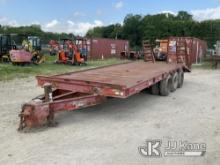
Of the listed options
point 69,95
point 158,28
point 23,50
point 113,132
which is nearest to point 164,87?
point 69,95

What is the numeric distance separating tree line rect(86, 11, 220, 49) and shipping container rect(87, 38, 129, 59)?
39.6 ft

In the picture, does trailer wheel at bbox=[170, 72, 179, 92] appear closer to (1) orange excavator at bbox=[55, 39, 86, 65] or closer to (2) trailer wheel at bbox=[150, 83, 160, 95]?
(2) trailer wheel at bbox=[150, 83, 160, 95]

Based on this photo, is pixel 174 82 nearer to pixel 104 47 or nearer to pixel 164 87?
pixel 164 87

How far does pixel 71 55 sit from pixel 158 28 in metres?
40.4

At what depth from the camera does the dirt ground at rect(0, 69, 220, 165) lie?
4.74m

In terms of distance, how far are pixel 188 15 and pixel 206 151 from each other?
81666mm

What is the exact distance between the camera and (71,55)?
A: 2112cm

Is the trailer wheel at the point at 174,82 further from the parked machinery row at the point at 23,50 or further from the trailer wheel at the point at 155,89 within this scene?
the parked machinery row at the point at 23,50

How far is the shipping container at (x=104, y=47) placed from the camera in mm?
29875

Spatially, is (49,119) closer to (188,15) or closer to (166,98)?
(166,98)

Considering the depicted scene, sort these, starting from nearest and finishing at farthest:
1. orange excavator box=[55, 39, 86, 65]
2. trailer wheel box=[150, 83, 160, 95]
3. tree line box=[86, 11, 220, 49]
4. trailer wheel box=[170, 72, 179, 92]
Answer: trailer wheel box=[150, 83, 160, 95] → trailer wheel box=[170, 72, 179, 92] → orange excavator box=[55, 39, 86, 65] → tree line box=[86, 11, 220, 49]

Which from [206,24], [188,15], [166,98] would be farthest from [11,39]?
[188,15]

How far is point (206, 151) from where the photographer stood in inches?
202

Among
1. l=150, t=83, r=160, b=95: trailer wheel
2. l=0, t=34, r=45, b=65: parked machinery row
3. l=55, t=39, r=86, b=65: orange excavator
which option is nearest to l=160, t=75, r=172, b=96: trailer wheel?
l=150, t=83, r=160, b=95: trailer wheel
